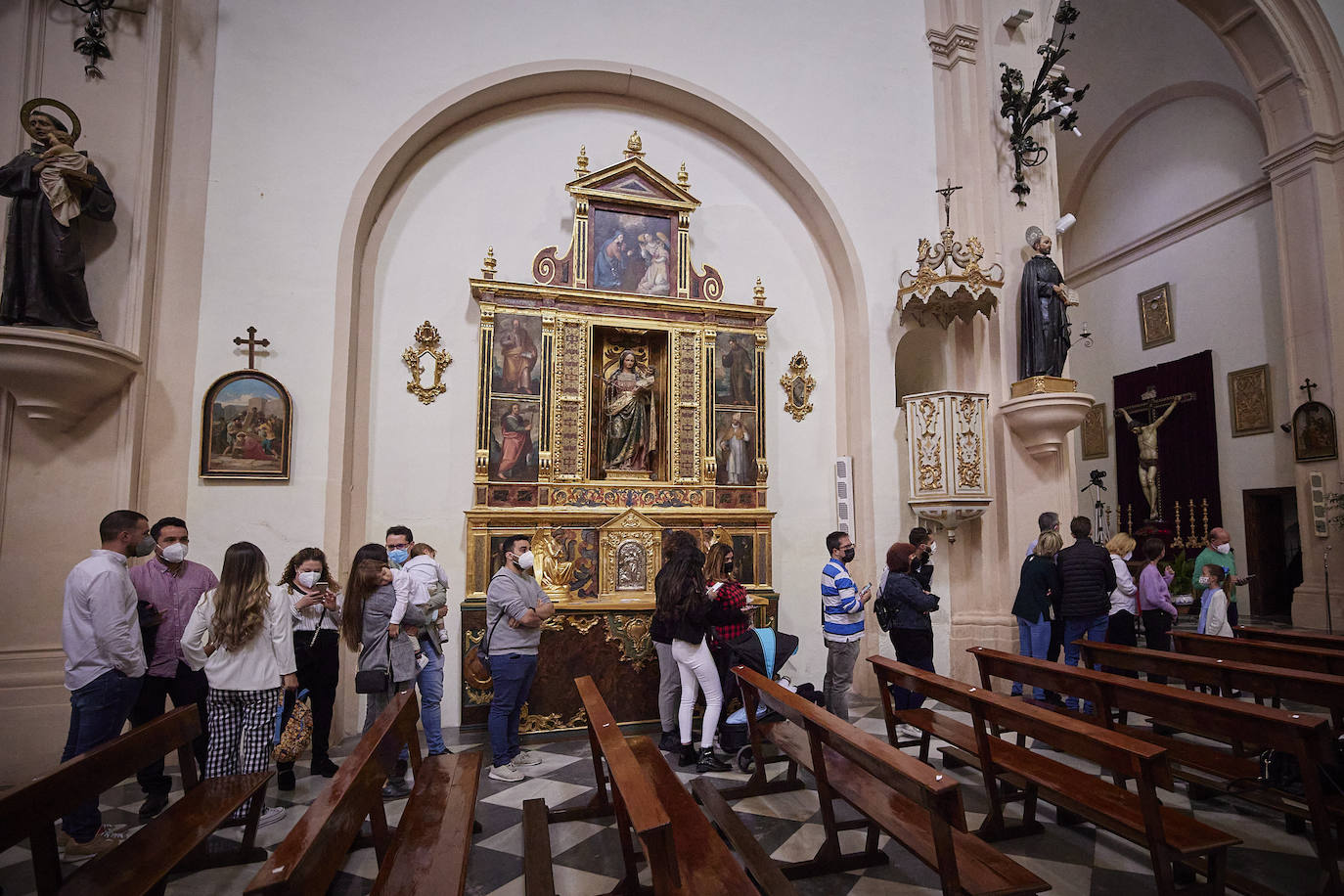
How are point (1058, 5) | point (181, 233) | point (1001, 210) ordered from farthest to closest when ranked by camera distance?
1. point (1058, 5)
2. point (1001, 210)
3. point (181, 233)

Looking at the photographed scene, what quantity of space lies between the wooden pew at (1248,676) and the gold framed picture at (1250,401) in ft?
25.0

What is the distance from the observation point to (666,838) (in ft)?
6.81

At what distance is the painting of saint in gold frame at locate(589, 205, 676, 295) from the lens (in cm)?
677

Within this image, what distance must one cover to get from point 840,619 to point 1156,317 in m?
10.5

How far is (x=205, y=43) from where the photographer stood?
5781 millimetres

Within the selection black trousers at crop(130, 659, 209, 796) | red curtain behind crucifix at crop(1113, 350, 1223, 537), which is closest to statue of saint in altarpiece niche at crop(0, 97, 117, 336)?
black trousers at crop(130, 659, 209, 796)

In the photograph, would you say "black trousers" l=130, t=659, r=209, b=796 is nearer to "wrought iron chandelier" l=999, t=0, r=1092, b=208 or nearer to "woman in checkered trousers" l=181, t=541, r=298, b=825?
"woman in checkered trousers" l=181, t=541, r=298, b=825

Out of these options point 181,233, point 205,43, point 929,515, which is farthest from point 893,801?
point 205,43

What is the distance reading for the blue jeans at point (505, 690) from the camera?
15.0 ft

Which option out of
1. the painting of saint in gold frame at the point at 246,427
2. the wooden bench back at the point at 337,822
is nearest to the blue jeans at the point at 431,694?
the wooden bench back at the point at 337,822

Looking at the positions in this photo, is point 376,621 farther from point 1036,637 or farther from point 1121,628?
point 1121,628

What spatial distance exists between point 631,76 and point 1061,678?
6.23 m

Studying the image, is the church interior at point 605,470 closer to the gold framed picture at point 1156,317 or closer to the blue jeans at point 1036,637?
the blue jeans at point 1036,637

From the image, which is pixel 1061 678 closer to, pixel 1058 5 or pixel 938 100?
pixel 938 100
